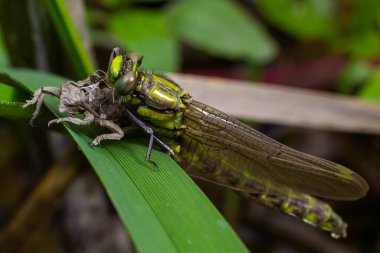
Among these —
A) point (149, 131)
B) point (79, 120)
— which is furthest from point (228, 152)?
point (79, 120)

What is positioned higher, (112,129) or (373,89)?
(373,89)


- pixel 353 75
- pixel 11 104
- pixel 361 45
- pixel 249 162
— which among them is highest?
pixel 361 45

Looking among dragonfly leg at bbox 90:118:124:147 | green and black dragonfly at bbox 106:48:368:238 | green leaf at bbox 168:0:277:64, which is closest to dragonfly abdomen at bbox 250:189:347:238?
green and black dragonfly at bbox 106:48:368:238

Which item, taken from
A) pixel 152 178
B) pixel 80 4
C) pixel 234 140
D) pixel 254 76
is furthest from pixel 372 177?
pixel 152 178

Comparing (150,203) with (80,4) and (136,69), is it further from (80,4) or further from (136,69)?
(80,4)

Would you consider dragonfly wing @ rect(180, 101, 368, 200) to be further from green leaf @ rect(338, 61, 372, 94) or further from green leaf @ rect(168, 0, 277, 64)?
green leaf @ rect(338, 61, 372, 94)

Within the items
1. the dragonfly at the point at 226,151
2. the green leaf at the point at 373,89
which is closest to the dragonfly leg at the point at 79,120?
the dragonfly at the point at 226,151

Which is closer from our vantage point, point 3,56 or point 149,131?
point 149,131

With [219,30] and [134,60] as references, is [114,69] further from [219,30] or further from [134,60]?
[219,30]
